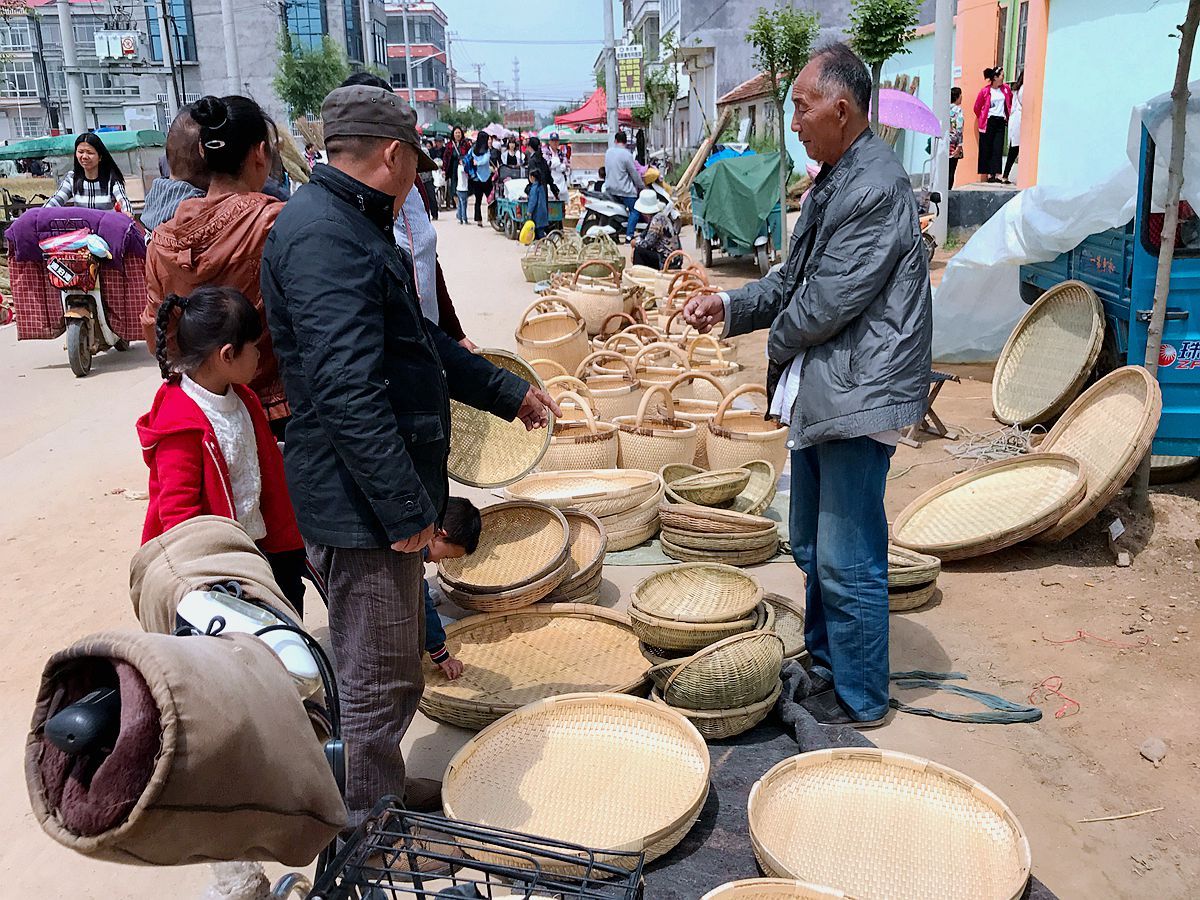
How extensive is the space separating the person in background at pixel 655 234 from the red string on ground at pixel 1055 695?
8.59m

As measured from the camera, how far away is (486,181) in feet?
63.0

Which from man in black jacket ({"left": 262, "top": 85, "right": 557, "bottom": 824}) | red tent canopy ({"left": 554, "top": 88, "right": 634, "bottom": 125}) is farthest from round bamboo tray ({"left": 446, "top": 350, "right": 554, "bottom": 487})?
red tent canopy ({"left": 554, "top": 88, "right": 634, "bottom": 125})

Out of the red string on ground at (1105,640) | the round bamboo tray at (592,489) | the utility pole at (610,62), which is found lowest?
the red string on ground at (1105,640)

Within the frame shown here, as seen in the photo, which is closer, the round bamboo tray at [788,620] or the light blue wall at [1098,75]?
the round bamboo tray at [788,620]

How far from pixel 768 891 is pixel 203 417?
66.3 inches

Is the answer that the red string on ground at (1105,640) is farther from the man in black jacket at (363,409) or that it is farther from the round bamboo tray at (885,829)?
the man in black jacket at (363,409)

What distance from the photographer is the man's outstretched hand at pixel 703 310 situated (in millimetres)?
2914

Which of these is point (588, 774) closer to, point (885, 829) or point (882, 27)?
point (885, 829)

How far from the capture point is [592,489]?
14.4 ft

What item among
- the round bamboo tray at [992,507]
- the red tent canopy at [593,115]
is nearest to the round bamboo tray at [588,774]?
the round bamboo tray at [992,507]

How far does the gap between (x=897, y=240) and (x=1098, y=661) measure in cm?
175

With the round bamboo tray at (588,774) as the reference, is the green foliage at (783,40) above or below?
above

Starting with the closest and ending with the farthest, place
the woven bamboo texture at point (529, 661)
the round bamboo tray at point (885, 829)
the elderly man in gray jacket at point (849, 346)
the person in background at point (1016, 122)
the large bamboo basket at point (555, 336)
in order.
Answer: the round bamboo tray at point (885, 829) → the elderly man in gray jacket at point (849, 346) → the woven bamboo texture at point (529, 661) → the large bamboo basket at point (555, 336) → the person in background at point (1016, 122)

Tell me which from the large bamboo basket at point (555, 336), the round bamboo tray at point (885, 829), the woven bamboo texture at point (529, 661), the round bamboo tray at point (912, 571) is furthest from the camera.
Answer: the large bamboo basket at point (555, 336)
